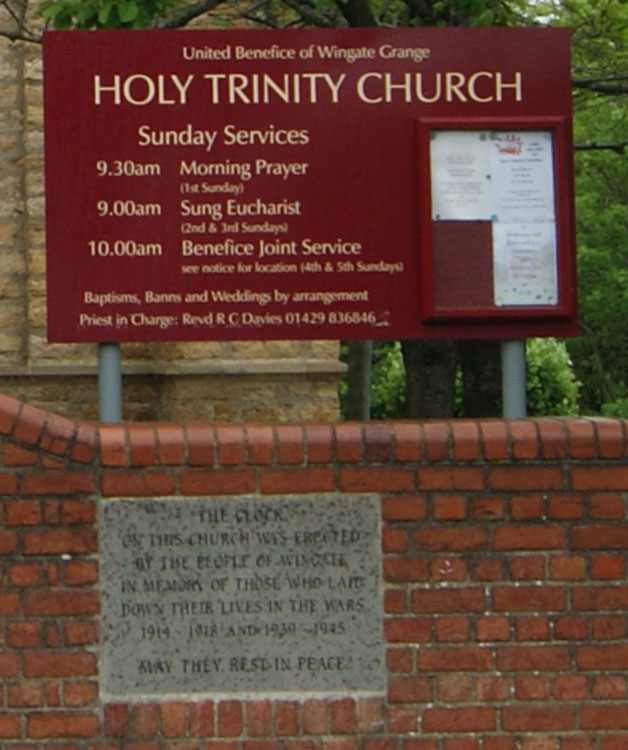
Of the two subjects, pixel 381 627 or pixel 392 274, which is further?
pixel 392 274

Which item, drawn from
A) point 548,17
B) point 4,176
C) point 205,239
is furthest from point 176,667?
point 4,176

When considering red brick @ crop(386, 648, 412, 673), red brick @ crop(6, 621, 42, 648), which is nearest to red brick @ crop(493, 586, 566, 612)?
red brick @ crop(386, 648, 412, 673)

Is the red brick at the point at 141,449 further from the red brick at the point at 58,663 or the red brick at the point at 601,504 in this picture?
the red brick at the point at 601,504

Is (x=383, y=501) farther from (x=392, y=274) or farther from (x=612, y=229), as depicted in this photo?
(x=612, y=229)

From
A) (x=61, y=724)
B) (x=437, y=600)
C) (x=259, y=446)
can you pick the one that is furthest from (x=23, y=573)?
(x=437, y=600)

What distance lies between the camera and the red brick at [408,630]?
6.09 meters

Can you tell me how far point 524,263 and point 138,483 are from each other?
1.65 metres

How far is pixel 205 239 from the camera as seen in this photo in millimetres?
6461

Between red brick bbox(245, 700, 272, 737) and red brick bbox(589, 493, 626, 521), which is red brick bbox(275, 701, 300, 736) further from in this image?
red brick bbox(589, 493, 626, 521)

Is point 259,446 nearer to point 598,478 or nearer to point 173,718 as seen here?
point 173,718

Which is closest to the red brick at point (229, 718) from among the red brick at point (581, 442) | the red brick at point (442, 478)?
the red brick at point (442, 478)

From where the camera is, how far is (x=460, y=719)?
610 centimetres

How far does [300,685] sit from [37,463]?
1156 millimetres

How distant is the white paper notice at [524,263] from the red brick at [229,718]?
1.75 metres
